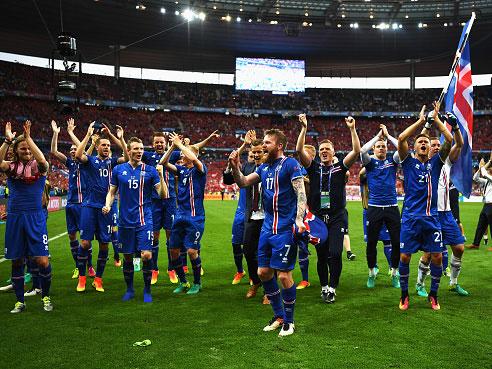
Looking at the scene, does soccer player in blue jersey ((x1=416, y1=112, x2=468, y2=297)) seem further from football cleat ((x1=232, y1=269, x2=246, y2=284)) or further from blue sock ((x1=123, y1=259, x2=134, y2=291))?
blue sock ((x1=123, y1=259, x2=134, y2=291))

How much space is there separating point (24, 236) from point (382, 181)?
5.70 metres

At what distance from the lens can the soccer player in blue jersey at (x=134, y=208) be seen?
724 centimetres

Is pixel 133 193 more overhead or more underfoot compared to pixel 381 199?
more overhead

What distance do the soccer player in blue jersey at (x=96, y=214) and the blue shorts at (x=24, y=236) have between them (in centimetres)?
144

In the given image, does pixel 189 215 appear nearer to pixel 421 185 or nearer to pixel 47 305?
pixel 47 305

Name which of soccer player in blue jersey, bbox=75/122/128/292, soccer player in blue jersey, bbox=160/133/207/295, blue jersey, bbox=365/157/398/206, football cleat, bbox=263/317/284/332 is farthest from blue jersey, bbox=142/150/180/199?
football cleat, bbox=263/317/284/332

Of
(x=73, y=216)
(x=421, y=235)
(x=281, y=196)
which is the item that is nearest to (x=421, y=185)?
(x=421, y=235)

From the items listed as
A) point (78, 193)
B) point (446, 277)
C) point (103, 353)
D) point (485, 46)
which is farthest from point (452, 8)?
point (103, 353)

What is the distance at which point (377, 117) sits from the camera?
59.5 metres

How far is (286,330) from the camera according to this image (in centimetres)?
551

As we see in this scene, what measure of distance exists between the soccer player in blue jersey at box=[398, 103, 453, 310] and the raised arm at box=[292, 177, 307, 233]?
1980 mm

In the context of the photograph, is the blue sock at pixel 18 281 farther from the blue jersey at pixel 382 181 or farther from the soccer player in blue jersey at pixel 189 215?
the blue jersey at pixel 382 181

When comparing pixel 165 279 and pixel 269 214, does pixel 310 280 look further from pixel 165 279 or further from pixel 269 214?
pixel 269 214

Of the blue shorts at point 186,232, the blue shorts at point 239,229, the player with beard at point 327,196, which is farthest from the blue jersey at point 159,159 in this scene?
the player with beard at point 327,196
